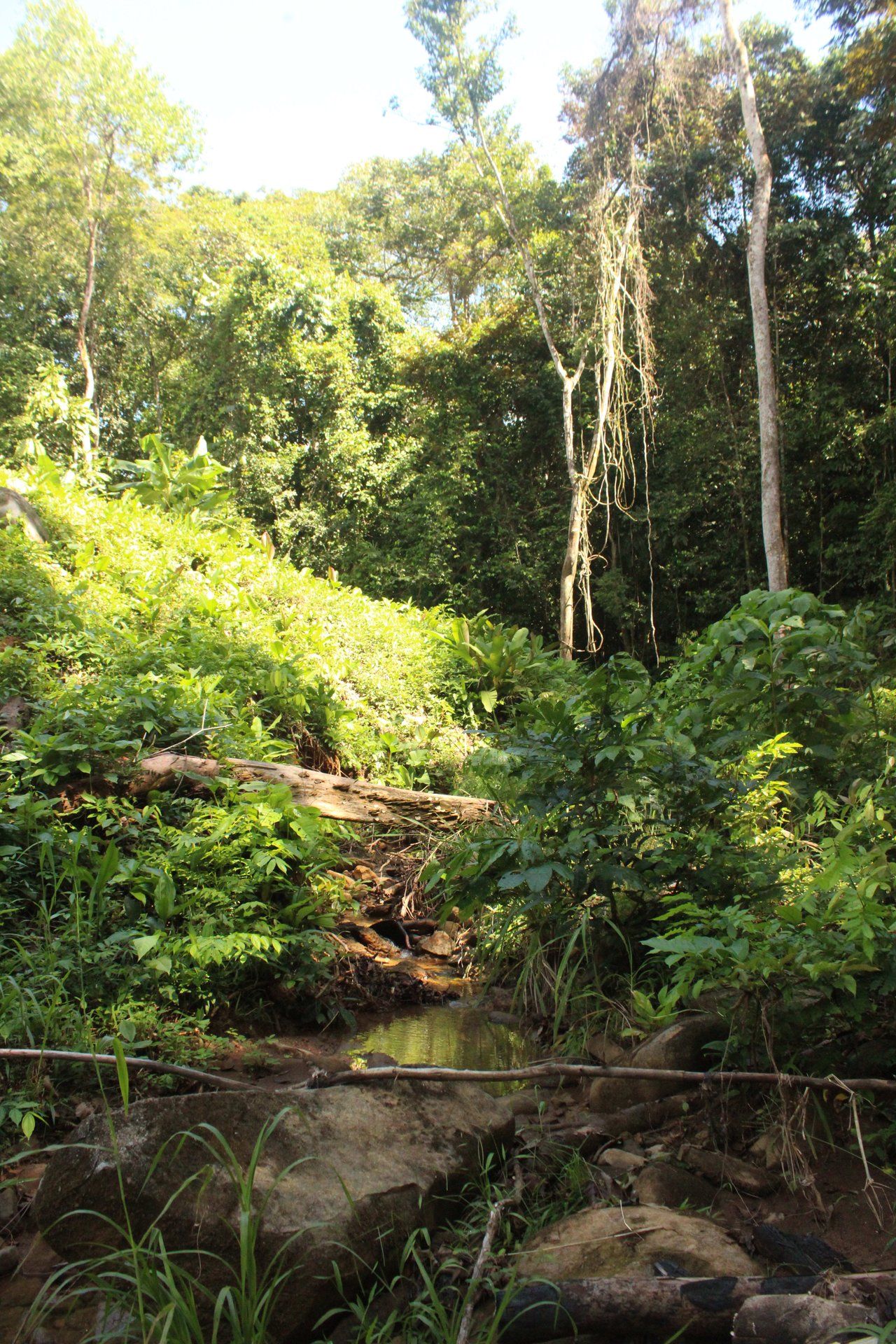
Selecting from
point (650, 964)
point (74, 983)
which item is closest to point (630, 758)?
point (650, 964)

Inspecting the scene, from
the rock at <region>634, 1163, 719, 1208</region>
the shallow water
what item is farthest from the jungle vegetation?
the rock at <region>634, 1163, 719, 1208</region>

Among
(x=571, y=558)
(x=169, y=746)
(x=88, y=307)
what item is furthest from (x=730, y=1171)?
(x=88, y=307)

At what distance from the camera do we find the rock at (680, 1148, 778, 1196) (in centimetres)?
197

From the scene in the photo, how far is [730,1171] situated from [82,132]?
19.7 meters

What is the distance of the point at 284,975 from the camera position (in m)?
3.45

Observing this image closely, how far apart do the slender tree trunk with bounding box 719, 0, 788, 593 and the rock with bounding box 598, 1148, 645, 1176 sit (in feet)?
27.5

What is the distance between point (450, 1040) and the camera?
323 cm

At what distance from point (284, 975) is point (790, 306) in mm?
13236

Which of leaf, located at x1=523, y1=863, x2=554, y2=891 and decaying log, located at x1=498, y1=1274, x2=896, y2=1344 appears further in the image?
leaf, located at x1=523, y1=863, x2=554, y2=891

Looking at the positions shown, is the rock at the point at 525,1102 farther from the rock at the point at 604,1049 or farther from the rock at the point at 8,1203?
the rock at the point at 8,1203

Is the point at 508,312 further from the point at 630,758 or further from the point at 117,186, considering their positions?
the point at 630,758

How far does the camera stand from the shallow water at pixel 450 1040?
2965mm

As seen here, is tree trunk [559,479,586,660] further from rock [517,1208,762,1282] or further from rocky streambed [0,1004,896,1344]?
rock [517,1208,762,1282]

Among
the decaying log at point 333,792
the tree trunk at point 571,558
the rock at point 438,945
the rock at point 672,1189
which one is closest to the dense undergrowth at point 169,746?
the decaying log at point 333,792
